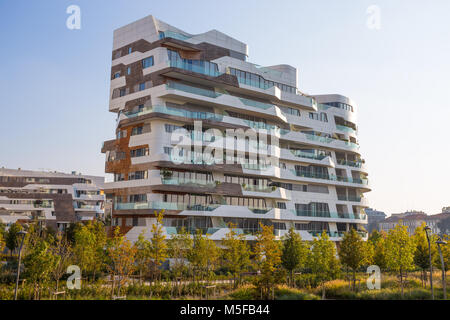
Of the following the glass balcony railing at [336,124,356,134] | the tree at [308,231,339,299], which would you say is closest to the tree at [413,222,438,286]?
the tree at [308,231,339,299]

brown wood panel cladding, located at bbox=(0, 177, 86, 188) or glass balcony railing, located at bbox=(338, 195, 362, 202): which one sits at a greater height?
brown wood panel cladding, located at bbox=(0, 177, 86, 188)

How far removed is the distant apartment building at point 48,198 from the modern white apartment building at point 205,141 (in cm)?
4250

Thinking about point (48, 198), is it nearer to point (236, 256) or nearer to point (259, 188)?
point (259, 188)

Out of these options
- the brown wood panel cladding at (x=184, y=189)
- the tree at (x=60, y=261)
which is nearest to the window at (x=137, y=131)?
the brown wood panel cladding at (x=184, y=189)

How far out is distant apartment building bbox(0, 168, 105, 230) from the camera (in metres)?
82.3

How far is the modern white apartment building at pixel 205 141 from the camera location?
44.0m

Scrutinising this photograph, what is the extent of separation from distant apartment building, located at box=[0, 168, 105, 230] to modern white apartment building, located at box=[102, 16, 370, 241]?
42502 millimetres

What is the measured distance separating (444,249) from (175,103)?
31.5m

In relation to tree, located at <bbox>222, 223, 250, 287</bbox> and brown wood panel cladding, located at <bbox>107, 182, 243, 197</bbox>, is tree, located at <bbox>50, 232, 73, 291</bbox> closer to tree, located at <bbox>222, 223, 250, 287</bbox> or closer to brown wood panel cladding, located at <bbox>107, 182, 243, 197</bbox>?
brown wood panel cladding, located at <bbox>107, 182, 243, 197</bbox>

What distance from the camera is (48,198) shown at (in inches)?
3359

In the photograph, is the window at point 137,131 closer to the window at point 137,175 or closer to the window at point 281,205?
the window at point 137,175

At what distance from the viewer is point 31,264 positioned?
24.2 meters

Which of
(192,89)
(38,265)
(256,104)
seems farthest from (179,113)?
(38,265)
